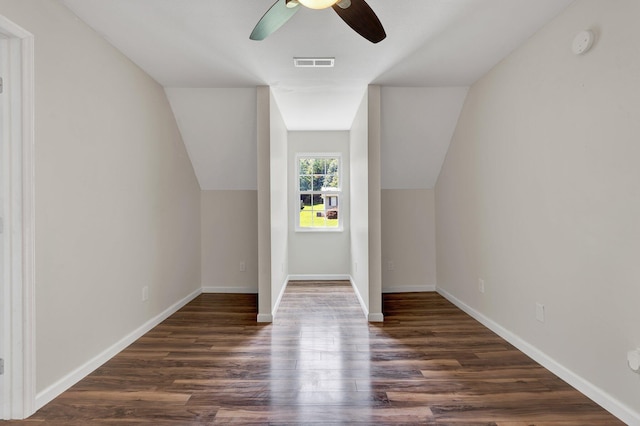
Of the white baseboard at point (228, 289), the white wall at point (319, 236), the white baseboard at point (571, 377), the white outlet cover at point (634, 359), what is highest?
the white wall at point (319, 236)

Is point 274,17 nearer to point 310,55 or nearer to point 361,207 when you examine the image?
point 310,55

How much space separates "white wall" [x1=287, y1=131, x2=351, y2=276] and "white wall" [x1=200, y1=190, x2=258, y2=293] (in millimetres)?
853

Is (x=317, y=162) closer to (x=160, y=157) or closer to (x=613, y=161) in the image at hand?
(x=160, y=157)

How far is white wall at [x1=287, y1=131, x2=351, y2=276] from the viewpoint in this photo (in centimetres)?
510

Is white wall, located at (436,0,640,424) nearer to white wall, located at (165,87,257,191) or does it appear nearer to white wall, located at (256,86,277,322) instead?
white wall, located at (256,86,277,322)

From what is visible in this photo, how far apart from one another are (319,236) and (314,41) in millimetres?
3151

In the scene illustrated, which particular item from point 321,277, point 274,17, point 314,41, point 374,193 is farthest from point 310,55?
point 321,277

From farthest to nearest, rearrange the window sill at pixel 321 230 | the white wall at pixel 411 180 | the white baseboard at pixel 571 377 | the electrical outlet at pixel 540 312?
1. the window sill at pixel 321 230
2. the white wall at pixel 411 180
3. the electrical outlet at pixel 540 312
4. the white baseboard at pixel 571 377

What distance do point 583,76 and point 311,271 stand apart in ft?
13.3

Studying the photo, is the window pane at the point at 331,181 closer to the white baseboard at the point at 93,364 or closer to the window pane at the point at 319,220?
the window pane at the point at 319,220


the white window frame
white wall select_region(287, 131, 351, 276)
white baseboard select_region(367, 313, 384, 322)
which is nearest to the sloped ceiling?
white wall select_region(287, 131, 351, 276)

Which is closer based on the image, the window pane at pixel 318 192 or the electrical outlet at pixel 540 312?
the electrical outlet at pixel 540 312

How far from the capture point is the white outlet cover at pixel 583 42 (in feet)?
6.13

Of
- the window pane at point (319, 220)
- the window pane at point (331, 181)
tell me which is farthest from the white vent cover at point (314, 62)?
the window pane at point (319, 220)
